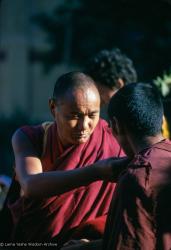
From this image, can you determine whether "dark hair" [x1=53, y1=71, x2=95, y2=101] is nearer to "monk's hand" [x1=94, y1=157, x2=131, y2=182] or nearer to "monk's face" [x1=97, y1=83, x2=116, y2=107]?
"monk's hand" [x1=94, y1=157, x2=131, y2=182]

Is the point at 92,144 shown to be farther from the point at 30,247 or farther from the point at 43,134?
the point at 30,247

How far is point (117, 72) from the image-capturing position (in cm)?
518

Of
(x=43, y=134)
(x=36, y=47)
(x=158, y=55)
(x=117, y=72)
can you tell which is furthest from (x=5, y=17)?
(x=43, y=134)

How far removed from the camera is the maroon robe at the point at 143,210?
2811 millimetres

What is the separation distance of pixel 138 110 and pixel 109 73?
204cm

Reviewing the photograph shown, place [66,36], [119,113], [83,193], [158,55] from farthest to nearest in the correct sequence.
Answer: [66,36], [158,55], [83,193], [119,113]

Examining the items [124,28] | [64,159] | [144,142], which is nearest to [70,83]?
[64,159]

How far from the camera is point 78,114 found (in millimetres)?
3666

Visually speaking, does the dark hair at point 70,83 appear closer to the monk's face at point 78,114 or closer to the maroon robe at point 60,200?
the monk's face at point 78,114

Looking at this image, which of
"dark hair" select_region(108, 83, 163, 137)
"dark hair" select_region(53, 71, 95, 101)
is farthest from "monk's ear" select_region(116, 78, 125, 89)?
"dark hair" select_region(108, 83, 163, 137)

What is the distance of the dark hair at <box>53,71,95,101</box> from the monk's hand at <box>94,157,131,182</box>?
0.64 meters

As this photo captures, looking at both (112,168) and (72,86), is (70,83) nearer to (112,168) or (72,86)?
(72,86)

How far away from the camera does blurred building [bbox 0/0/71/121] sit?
2080 centimetres

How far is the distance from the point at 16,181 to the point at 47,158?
283 millimetres
